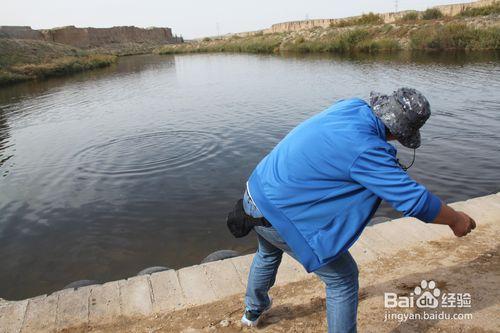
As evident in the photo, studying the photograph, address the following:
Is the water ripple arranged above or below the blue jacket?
below

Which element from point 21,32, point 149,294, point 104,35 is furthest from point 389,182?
point 104,35

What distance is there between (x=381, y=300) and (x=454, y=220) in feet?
5.05

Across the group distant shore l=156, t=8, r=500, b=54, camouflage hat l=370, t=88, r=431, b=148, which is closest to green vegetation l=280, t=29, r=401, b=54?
distant shore l=156, t=8, r=500, b=54

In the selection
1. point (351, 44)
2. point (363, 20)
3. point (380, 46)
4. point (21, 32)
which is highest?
point (21, 32)

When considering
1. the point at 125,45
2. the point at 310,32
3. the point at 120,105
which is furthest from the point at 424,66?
the point at 125,45

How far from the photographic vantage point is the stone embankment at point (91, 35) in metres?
75.5

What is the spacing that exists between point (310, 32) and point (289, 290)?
57441 mm

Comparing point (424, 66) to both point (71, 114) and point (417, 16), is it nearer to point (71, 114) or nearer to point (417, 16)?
point (71, 114)

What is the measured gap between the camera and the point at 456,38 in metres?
35.7

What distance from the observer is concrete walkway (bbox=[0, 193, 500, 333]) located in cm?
366

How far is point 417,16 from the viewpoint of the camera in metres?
55.9

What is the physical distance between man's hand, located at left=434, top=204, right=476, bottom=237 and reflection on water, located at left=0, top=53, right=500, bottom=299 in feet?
13.7

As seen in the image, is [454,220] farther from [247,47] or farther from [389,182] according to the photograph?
[247,47]

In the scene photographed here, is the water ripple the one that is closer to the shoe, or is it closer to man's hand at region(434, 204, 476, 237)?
the shoe
